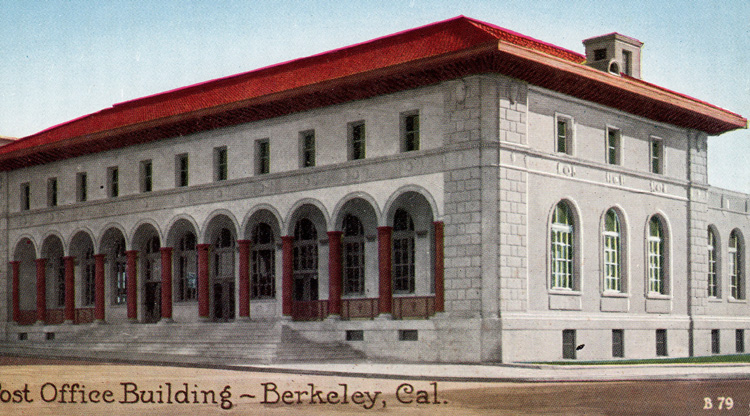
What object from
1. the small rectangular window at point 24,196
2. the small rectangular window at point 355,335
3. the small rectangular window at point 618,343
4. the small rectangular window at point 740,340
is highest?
the small rectangular window at point 24,196

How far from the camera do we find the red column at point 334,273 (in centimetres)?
3809

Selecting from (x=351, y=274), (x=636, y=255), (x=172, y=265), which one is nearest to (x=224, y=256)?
(x=172, y=265)

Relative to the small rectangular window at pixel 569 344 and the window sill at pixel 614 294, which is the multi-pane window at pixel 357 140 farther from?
the window sill at pixel 614 294

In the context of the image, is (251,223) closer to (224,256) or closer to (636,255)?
(224,256)

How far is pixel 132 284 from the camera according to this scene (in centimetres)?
4700

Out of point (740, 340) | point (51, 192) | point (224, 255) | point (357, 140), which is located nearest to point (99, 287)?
point (51, 192)

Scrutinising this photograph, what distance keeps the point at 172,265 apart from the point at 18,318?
40.3ft

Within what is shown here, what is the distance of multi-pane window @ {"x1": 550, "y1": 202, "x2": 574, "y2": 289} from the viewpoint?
3578 cm

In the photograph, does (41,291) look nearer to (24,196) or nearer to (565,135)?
(24,196)

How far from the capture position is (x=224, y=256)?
4425 centimetres

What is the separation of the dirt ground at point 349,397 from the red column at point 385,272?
8.76 meters

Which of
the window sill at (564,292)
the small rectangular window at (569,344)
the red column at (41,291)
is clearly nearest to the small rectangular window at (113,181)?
the red column at (41,291)

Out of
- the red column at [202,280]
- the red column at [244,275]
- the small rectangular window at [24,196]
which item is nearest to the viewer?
the red column at [244,275]

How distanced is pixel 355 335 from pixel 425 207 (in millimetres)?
5082
